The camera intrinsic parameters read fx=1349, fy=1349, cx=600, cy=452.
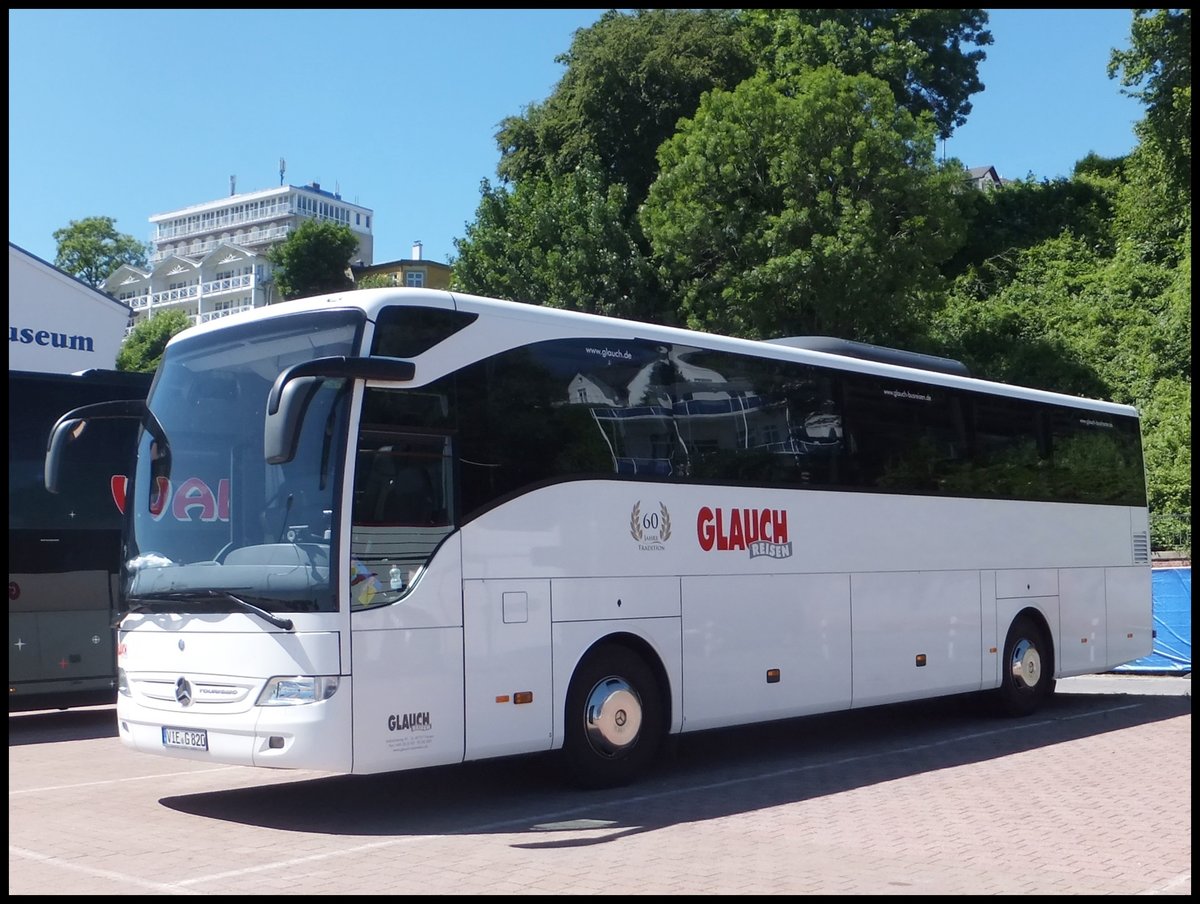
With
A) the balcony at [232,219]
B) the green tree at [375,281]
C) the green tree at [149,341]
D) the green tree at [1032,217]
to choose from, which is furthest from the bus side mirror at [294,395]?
the balcony at [232,219]

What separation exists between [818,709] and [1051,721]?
4.36 m

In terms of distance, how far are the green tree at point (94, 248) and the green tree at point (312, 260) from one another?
43.3 metres

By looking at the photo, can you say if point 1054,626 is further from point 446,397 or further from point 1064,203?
point 1064,203

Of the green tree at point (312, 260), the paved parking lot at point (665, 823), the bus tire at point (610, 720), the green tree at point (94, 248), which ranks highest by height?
the green tree at point (94, 248)

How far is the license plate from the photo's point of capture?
884 centimetres

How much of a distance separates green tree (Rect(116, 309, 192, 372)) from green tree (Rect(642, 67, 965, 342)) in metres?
55.0

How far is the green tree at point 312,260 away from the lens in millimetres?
73312

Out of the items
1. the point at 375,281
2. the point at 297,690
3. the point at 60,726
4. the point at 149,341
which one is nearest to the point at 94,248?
the point at 149,341

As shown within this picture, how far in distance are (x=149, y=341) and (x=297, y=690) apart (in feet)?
276

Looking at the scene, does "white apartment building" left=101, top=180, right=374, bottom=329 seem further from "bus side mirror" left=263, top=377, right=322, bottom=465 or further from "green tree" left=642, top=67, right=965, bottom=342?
"bus side mirror" left=263, top=377, right=322, bottom=465

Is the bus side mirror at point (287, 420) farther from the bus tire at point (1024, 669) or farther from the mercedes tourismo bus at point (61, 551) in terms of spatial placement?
the bus tire at point (1024, 669)

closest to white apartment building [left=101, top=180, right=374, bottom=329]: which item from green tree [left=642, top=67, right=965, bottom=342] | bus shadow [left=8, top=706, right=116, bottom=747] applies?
green tree [left=642, top=67, right=965, bottom=342]

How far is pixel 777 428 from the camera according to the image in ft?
39.5

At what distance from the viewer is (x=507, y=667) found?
31.1 feet
